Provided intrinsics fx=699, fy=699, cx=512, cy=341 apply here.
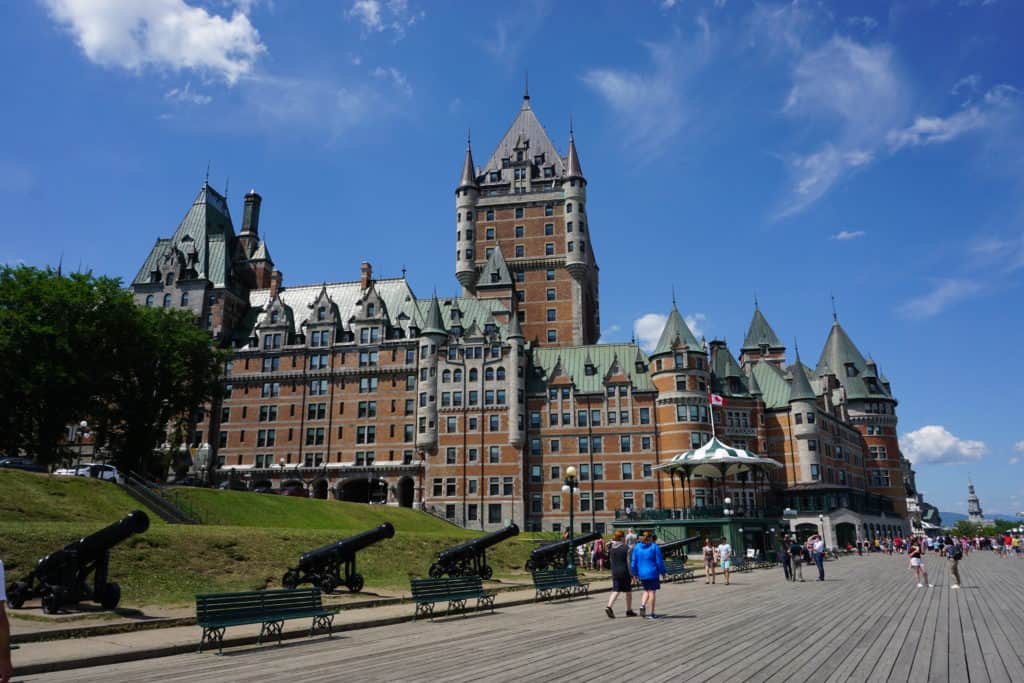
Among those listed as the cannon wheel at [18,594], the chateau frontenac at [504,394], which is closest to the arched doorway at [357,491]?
the chateau frontenac at [504,394]

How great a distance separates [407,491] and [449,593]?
60319mm

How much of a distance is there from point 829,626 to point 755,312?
295 ft

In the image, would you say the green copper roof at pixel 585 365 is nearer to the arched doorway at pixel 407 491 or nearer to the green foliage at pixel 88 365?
the arched doorway at pixel 407 491

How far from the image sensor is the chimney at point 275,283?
282ft

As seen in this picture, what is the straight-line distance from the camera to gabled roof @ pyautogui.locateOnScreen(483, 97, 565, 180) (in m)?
97.9

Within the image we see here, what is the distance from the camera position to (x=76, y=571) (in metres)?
17.8

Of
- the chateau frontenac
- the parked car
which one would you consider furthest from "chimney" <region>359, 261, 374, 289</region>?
the parked car

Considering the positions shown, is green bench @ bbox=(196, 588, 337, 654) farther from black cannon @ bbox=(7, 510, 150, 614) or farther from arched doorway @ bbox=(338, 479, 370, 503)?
arched doorway @ bbox=(338, 479, 370, 503)

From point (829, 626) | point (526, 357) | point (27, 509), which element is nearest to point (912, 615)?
point (829, 626)

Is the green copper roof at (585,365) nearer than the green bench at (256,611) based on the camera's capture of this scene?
No

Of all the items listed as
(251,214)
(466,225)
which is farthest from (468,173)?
(251,214)

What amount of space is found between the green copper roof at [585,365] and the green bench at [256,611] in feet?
203

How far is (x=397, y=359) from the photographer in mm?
79875

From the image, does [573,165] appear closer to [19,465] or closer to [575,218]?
[575,218]
